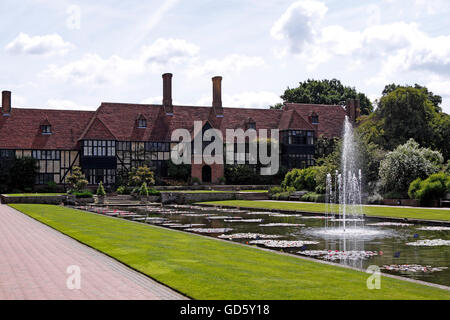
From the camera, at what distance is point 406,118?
51.3 meters

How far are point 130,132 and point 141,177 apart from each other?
864 cm

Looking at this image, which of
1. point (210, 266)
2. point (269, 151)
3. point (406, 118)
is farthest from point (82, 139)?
point (210, 266)

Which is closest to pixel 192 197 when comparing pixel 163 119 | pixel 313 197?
pixel 313 197

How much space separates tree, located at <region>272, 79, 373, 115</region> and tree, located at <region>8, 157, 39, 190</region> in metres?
44.6

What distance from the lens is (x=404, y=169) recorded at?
126ft

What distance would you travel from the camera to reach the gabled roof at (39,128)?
58594mm

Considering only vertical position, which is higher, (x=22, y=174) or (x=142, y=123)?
(x=142, y=123)

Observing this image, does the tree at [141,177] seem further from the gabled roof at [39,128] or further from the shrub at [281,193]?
the shrub at [281,193]

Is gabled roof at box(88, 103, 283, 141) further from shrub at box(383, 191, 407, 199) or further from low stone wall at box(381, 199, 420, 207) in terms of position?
low stone wall at box(381, 199, 420, 207)

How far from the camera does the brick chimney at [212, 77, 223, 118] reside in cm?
6781

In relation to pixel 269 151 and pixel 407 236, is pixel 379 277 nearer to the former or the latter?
pixel 407 236

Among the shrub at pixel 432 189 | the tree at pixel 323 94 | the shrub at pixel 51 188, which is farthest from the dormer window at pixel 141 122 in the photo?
the shrub at pixel 432 189

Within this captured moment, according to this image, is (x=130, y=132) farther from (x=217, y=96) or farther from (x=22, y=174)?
(x=22, y=174)

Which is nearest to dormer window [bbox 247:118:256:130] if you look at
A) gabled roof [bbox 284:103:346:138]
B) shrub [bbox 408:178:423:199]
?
gabled roof [bbox 284:103:346:138]
